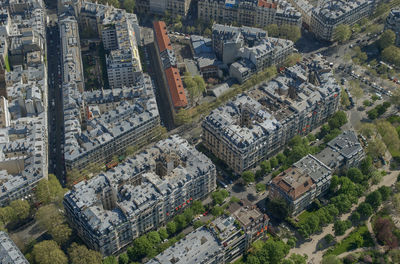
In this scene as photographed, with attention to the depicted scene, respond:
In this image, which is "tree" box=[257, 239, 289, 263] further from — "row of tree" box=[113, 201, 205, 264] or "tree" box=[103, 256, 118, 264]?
"tree" box=[103, 256, 118, 264]

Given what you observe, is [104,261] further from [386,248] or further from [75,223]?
[386,248]

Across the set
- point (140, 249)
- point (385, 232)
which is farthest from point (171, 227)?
point (385, 232)

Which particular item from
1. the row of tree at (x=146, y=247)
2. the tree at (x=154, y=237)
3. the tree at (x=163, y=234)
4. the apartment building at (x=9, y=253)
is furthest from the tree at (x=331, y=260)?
the apartment building at (x=9, y=253)

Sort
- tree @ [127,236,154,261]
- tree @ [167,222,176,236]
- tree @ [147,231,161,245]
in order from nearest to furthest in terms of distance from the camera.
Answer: tree @ [127,236,154,261], tree @ [147,231,161,245], tree @ [167,222,176,236]

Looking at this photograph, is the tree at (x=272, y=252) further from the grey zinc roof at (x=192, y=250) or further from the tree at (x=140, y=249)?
the tree at (x=140, y=249)

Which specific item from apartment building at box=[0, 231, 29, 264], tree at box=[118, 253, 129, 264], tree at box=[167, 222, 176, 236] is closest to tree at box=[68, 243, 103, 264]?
tree at box=[118, 253, 129, 264]

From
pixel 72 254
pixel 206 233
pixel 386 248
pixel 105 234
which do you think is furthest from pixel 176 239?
pixel 386 248

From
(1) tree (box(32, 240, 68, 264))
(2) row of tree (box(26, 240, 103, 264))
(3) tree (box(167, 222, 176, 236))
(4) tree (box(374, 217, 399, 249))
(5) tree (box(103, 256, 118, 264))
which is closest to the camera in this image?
(2) row of tree (box(26, 240, 103, 264))
